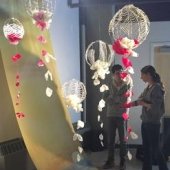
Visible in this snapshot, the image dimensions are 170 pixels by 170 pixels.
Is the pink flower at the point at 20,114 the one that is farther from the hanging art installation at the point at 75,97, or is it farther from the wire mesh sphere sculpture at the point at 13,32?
the wire mesh sphere sculpture at the point at 13,32

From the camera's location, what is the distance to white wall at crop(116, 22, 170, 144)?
8.79 feet

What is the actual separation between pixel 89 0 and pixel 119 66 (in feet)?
2.04

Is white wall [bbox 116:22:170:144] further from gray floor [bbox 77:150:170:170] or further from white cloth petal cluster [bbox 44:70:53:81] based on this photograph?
white cloth petal cluster [bbox 44:70:53:81]

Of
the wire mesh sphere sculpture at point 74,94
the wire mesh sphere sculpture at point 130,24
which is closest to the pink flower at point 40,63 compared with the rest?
the wire mesh sphere sculpture at point 74,94

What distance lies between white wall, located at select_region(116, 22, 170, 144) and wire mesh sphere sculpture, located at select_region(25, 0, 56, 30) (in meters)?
1.11

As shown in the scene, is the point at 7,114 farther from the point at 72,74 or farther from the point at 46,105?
the point at 72,74

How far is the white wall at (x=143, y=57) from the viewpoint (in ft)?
8.79

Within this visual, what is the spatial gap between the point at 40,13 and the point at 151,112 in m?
1.13

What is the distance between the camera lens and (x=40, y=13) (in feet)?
5.57

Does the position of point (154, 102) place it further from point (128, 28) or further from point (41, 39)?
point (41, 39)

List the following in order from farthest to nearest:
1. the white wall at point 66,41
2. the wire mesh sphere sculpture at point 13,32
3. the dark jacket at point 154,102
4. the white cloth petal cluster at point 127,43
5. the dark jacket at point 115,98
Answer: the white wall at point 66,41
the dark jacket at point 115,98
the dark jacket at point 154,102
the wire mesh sphere sculpture at point 13,32
the white cloth petal cluster at point 127,43

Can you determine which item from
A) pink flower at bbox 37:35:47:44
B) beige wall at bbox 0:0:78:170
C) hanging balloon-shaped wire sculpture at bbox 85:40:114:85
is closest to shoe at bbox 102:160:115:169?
beige wall at bbox 0:0:78:170

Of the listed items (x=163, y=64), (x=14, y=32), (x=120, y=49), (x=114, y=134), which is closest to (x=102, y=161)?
(x=114, y=134)

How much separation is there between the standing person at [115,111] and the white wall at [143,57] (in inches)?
6.8
